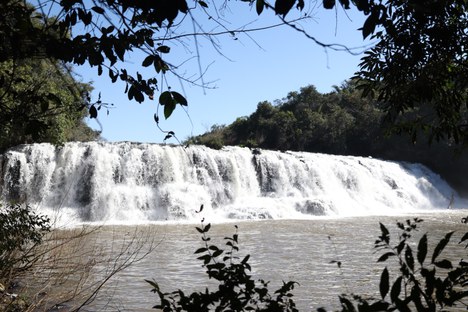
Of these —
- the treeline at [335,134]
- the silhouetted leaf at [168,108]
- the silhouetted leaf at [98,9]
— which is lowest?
the silhouetted leaf at [168,108]

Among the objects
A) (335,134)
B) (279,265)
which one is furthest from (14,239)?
(335,134)

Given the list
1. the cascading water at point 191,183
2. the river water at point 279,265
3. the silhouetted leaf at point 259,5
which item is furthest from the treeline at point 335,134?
the silhouetted leaf at point 259,5

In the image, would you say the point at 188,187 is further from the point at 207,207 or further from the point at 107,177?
the point at 107,177

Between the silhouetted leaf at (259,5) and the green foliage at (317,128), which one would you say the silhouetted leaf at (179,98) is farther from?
the green foliage at (317,128)

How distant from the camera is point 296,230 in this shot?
1353 centimetres

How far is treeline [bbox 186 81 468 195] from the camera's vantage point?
30.4m

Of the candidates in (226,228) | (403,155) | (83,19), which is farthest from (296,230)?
(403,155)

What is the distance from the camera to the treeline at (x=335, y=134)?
99.8 feet

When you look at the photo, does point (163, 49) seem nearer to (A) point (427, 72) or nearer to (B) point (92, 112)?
(B) point (92, 112)

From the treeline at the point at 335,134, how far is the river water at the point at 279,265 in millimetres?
17991

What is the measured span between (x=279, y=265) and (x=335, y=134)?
87.2 ft

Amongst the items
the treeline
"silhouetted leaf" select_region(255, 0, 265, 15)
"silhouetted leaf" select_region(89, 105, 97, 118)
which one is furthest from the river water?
the treeline

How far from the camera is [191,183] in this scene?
1961 centimetres

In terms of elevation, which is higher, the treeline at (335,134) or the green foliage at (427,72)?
the treeline at (335,134)
